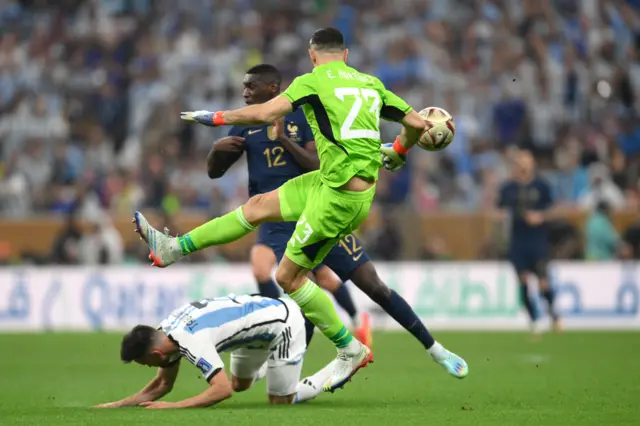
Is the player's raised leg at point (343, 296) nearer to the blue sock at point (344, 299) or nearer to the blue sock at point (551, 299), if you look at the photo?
the blue sock at point (344, 299)

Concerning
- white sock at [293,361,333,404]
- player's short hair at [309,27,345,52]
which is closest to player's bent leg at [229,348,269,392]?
white sock at [293,361,333,404]

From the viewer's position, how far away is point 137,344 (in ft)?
26.6

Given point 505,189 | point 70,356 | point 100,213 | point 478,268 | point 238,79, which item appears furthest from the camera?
point 238,79

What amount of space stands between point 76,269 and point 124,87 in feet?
16.5

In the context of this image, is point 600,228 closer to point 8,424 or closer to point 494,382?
point 494,382

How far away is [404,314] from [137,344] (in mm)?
2513

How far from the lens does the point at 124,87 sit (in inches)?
915

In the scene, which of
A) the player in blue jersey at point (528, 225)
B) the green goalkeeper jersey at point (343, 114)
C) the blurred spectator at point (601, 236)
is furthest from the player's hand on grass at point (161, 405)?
the blurred spectator at point (601, 236)

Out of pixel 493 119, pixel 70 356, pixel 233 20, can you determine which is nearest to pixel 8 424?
pixel 70 356

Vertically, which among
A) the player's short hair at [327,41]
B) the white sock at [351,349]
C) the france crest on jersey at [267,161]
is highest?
the player's short hair at [327,41]

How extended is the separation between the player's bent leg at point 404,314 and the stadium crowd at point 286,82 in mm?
10123

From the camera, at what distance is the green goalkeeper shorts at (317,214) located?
860cm

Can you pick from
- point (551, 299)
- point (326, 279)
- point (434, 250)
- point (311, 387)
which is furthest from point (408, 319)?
point (434, 250)

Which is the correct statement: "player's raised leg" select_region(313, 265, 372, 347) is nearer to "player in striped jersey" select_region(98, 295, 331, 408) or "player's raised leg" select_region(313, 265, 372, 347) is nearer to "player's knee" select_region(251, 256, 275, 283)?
"player's knee" select_region(251, 256, 275, 283)
